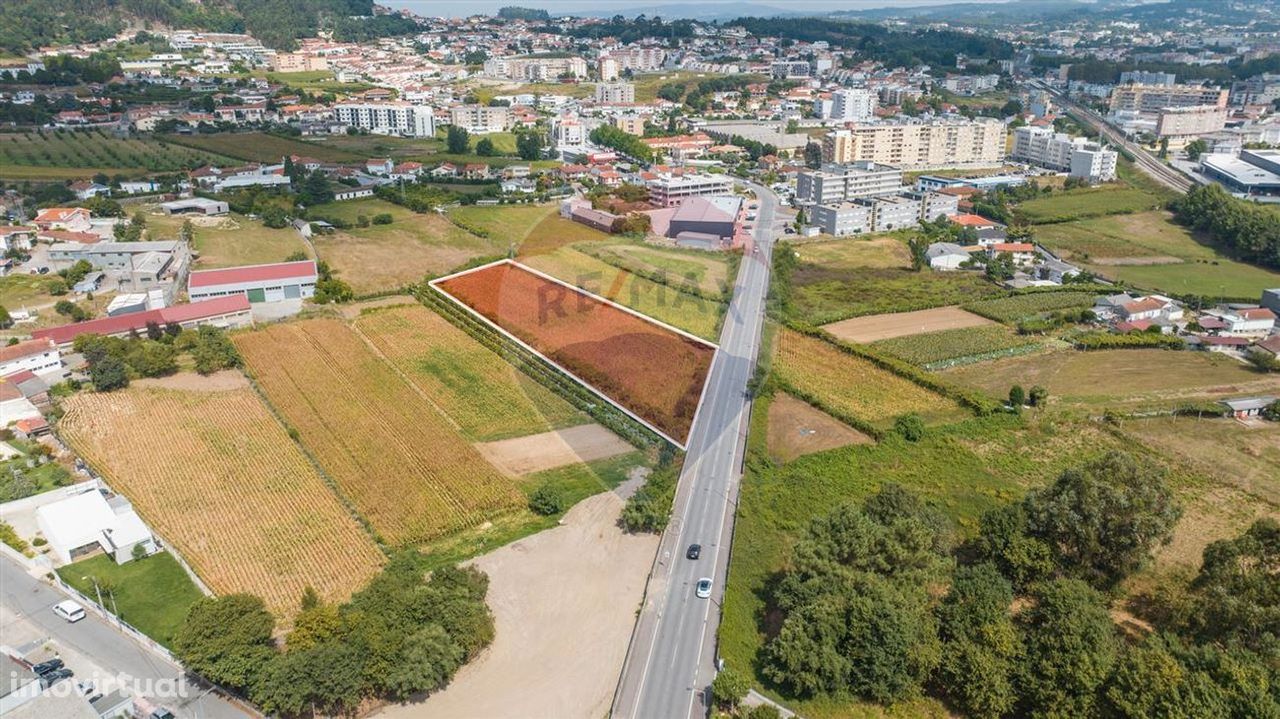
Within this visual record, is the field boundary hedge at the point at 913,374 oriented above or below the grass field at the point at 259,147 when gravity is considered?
below

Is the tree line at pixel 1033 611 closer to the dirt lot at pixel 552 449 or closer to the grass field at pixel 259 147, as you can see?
the dirt lot at pixel 552 449

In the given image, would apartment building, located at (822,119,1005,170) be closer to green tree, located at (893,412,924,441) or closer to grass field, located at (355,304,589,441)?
grass field, located at (355,304,589,441)

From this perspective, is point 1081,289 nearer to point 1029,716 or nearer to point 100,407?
point 1029,716

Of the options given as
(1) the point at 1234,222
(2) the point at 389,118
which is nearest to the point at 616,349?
(1) the point at 1234,222

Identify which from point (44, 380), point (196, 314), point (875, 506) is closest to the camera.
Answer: point (875, 506)

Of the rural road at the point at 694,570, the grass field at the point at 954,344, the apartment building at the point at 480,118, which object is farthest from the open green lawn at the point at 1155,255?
the apartment building at the point at 480,118

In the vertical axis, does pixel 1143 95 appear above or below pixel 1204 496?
above

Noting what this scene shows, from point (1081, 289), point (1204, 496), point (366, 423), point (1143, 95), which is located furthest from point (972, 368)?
point (1143, 95)

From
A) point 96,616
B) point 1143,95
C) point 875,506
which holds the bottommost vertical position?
point 96,616
